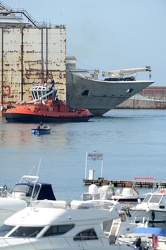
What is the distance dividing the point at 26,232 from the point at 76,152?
41.9 meters

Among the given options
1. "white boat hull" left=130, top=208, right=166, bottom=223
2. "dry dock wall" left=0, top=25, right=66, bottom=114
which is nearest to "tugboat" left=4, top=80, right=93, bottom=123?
"dry dock wall" left=0, top=25, right=66, bottom=114

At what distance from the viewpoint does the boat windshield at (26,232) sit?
2216cm

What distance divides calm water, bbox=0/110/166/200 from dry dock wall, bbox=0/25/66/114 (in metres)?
5.12

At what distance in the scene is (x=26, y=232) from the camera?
22.2 m

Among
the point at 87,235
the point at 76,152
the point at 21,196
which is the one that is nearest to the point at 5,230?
the point at 87,235

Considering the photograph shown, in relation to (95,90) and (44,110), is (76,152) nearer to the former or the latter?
(44,110)

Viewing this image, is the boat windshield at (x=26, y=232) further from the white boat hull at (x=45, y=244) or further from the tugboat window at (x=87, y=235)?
the tugboat window at (x=87, y=235)

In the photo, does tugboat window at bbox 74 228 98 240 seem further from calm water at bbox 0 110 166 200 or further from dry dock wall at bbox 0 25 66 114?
dry dock wall at bbox 0 25 66 114

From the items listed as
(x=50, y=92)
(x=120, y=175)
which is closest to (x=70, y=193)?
(x=120, y=175)

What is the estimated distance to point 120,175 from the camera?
158ft

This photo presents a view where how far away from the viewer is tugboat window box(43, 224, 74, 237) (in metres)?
22.2

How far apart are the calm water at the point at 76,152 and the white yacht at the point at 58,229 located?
14716mm

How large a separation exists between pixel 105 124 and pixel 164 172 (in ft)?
170

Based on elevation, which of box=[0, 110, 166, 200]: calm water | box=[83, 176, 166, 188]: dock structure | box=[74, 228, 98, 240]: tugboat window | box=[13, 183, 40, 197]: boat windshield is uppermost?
box=[13, 183, 40, 197]: boat windshield
